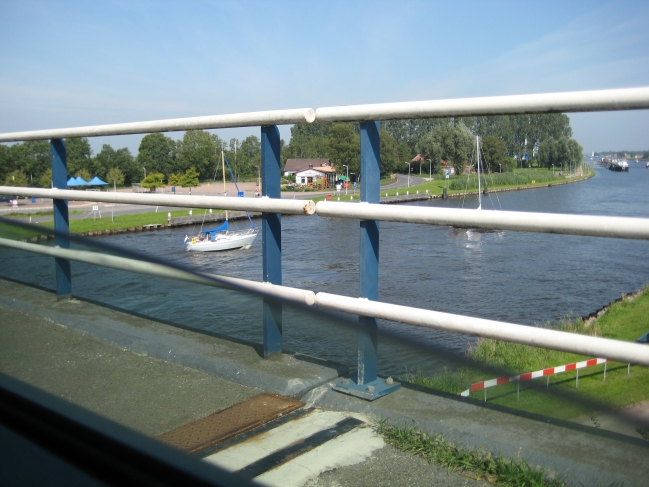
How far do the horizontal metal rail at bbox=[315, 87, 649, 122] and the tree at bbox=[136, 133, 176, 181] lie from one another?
2596 mm

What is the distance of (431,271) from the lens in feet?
68.3

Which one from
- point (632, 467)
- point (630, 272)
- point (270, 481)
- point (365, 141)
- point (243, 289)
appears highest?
point (365, 141)

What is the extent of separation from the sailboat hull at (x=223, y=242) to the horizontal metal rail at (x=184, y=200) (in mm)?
19528

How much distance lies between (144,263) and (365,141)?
5.44 feet

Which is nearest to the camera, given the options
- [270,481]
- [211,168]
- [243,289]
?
[243,289]

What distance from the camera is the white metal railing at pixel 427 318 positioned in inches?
51.0

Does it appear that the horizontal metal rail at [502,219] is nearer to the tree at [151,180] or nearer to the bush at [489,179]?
the tree at [151,180]

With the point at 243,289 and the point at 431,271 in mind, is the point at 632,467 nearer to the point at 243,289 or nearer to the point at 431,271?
the point at 243,289

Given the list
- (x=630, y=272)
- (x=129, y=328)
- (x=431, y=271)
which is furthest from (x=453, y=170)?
(x=630, y=272)

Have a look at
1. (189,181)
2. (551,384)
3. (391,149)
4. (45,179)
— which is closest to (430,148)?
(391,149)

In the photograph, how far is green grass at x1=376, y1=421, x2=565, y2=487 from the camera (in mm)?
1964

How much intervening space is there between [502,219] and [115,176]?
453 centimetres

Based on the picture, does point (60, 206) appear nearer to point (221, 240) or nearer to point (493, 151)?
point (493, 151)

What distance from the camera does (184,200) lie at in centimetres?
344
